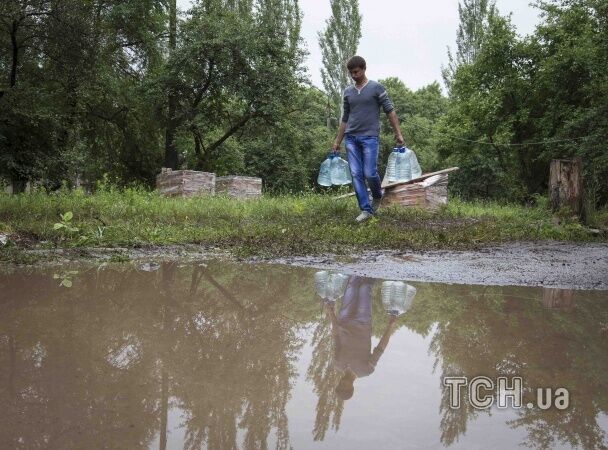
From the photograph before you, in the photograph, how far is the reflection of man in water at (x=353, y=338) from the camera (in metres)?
2.04

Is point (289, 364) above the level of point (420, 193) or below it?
below

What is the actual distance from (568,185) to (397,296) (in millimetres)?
6931

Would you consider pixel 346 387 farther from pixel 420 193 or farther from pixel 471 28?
pixel 471 28

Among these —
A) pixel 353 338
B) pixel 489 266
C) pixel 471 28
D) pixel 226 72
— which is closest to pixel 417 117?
pixel 471 28

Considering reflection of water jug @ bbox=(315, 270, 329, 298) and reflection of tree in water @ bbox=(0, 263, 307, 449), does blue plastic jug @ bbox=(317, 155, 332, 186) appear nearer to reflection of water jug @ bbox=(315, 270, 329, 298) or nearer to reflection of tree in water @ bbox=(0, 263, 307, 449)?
reflection of water jug @ bbox=(315, 270, 329, 298)

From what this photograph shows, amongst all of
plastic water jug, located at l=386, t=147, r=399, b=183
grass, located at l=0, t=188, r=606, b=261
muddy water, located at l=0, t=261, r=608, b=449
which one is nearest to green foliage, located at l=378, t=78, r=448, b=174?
grass, located at l=0, t=188, r=606, b=261

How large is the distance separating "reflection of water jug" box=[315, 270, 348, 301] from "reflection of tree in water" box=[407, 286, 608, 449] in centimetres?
51

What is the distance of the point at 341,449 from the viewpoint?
55.9 inches

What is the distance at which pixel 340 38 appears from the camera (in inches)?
1359

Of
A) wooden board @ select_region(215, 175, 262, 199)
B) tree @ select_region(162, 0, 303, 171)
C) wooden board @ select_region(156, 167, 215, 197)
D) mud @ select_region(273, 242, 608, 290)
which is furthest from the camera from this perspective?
tree @ select_region(162, 0, 303, 171)

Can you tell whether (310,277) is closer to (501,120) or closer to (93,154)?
(93,154)

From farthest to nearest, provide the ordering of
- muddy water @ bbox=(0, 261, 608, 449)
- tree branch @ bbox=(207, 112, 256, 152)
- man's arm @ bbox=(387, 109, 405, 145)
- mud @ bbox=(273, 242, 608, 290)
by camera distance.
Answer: tree branch @ bbox=(207, 112, 256, 152), man's arm @ bbox=(387, 109, 405, 145), mud @ bbox=(273, 242, 608, 290), muddy water @ bbox=(0, 261, 608, 449)

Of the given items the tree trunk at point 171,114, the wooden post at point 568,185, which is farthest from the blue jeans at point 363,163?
the tree trunk at point 171,114

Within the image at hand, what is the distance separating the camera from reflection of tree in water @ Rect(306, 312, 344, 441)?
5.22 feet
